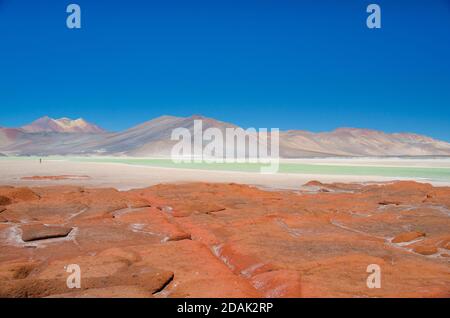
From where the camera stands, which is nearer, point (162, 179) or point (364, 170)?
point (162, 179)

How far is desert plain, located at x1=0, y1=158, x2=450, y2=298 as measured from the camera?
4.24 m

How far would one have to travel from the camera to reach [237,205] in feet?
36.4

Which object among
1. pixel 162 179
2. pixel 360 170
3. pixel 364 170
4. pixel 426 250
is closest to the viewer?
pixel 426 250

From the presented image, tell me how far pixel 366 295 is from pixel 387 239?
3.40 meters

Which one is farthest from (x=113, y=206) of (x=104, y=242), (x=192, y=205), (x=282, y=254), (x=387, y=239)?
(x=387, y=239)

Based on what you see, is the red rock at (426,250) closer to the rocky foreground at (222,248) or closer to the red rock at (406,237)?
the rocky foreground at (222,248)

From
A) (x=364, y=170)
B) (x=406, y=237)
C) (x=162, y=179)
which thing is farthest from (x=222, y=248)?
(x=364, y=170)

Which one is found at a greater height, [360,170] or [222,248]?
[222,248]

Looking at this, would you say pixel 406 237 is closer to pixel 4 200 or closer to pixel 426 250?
pixel 426 250

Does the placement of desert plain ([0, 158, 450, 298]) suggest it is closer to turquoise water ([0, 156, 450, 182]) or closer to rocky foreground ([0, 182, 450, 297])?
rocky foreground ([0, 182, 450, 297])

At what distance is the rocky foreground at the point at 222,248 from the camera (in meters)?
4.25

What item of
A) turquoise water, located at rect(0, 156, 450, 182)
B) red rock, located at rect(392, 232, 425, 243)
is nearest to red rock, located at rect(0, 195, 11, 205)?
red rock, located at rect(392, 232, 425, 243)

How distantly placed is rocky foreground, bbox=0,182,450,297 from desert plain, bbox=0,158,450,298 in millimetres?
17

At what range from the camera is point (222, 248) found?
6.29 metres
